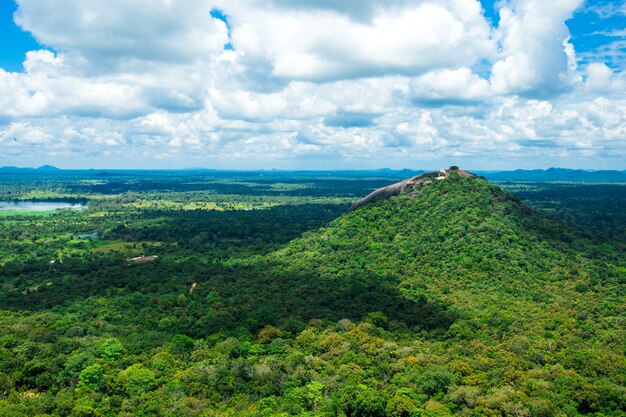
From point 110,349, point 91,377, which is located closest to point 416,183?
point 110,349

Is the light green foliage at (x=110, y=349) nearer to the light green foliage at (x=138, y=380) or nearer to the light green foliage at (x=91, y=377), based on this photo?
the light green foliage at (x=91, y=377)

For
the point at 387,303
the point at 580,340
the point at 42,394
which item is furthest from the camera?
the point at 387,303

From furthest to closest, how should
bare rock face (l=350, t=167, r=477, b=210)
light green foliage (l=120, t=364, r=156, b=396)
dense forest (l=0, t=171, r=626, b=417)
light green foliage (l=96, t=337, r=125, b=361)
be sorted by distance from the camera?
1. bare rock face (l=350, t=167, r=477, b=210)
2. light green foliage (l=96, t=337, r=125, b=361)
3. light green foliage (l=120, t=364, r=156, b=396)
4. dense forest (l=0, t=171, r=626, b=417)

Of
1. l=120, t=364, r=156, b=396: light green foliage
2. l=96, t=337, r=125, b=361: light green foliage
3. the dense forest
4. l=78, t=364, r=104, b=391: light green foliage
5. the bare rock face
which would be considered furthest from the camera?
the bare rock face

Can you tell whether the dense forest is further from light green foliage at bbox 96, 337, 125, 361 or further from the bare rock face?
the bare rock face

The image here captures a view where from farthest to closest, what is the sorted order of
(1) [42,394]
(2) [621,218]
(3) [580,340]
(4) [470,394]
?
(2) [621,218] → (3) [580,340] → (1) [42,394] → (4) [470,394]

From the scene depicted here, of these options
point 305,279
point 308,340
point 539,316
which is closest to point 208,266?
point 305,279

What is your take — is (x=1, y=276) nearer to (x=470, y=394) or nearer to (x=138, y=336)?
(x=138, y=336)

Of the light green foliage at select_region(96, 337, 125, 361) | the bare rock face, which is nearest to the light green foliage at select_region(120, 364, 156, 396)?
the light green foliage at select_region(96, 337, 125, 361)
